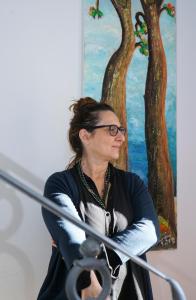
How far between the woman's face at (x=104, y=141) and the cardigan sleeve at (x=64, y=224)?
0.18 metres

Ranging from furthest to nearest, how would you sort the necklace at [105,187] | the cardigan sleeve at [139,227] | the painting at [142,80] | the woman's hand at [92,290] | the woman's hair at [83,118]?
the painting at [142,80] → the woman's hair at [83,118] → the necklace at [105,187] → the cardigan sleeve at [139,227] → the woman's hand at [92,290]

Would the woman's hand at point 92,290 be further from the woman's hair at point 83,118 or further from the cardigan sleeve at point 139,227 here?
the woman's hair at point 83,118

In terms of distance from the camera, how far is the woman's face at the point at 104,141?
1.63 meters

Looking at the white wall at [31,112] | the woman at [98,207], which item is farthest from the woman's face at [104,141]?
the white wall at [31,112]

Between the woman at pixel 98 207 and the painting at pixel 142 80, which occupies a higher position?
the painting at pixel 142 80

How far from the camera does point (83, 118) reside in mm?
1682

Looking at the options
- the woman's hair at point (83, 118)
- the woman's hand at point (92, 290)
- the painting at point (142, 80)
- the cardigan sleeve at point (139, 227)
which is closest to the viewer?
the woman's hand at point (92, 290)

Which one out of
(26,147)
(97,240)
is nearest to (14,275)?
(26,147)

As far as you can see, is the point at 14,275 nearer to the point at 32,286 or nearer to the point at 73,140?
the point at 32,286

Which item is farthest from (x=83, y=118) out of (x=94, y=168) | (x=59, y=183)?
(x=59, y=183)

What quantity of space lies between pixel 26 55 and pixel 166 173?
94 centimetres

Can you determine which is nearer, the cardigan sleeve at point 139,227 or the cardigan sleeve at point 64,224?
the cardigan sleeve at point 64,224

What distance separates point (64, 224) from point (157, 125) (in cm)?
99

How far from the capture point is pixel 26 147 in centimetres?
185
